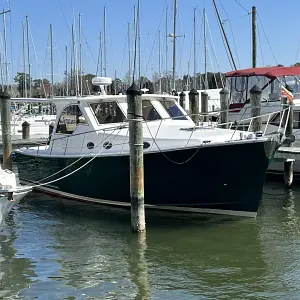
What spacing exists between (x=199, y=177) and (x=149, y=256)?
8.21ft

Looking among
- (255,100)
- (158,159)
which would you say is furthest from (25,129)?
(158,159)

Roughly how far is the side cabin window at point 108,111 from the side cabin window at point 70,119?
377 mm

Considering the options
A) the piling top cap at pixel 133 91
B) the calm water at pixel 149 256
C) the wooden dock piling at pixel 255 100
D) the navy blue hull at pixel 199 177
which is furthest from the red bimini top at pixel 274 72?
the piling top cap at pixel 133 91

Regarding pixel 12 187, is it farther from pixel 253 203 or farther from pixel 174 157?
pixel 253 203

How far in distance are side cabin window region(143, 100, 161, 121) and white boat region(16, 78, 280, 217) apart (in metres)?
0.02

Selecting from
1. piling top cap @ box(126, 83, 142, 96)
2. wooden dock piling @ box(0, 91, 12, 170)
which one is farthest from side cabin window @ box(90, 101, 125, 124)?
piling top cap @ box(126, 83, 142, 96)

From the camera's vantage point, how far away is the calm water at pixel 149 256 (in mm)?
7711

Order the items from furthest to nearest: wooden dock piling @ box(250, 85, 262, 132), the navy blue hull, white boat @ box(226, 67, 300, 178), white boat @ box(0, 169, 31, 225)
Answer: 1. white boat @ box(226, 67, 300, 178)
2. wooden dock piling @ box(250, 85, 262, 132)
3. the navy blue hull
4. white boat @ box(0, 169, 31, 225)

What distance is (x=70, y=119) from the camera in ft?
43.1

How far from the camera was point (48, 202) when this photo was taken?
45.1 ft

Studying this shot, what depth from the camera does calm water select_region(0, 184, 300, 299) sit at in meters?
7.71

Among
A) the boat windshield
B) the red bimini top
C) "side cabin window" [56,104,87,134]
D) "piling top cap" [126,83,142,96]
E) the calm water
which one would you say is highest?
the red bimini top

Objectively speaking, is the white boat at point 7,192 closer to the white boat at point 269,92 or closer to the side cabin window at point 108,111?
the side cabin window at point 108,111

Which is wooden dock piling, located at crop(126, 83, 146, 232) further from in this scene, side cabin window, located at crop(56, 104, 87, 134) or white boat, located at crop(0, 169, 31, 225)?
side cabin window, located at crop(56, 104, 87, 134)
